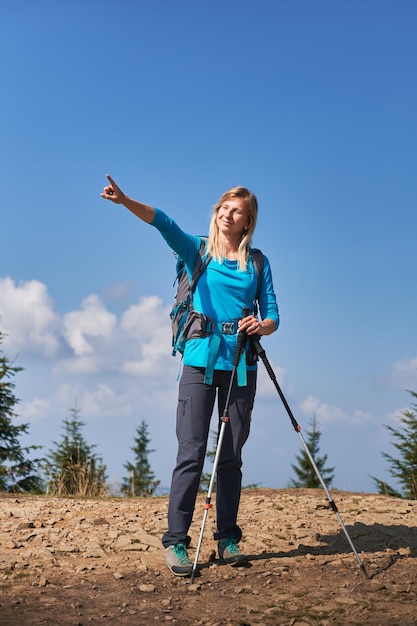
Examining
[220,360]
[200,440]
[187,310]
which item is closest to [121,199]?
[187,310]

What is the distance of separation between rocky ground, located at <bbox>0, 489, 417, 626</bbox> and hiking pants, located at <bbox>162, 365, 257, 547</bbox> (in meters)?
0.59

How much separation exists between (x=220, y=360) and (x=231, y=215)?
4.49ft

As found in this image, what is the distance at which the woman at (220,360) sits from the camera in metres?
6.22

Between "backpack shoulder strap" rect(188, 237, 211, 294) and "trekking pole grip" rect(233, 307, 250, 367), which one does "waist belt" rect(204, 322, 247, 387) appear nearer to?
"trekking pole grip" rect(233, 307, 250, 367)

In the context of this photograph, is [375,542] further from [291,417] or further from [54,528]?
[54,528]

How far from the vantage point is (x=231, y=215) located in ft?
21.3

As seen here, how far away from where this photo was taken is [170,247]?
6.38 metres

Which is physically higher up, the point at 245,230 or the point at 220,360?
the point at 245,230

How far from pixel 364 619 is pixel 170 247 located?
3.48m

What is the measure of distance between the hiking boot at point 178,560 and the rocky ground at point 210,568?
9 centimetres

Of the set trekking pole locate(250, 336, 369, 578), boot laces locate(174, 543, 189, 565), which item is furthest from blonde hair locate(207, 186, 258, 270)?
boot laces locate(174, 543, 189, 565)

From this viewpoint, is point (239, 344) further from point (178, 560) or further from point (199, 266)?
point (178, 560)

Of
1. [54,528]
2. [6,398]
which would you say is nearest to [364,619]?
[54,528]

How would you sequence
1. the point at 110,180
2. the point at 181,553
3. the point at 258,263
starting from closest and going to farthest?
the point at 110,180, the point at 181,553, the point at 258,263
